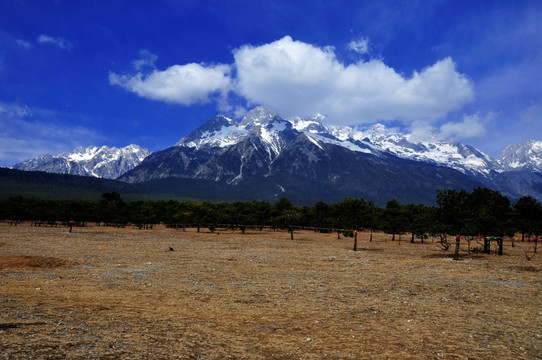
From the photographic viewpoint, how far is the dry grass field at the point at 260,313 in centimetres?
1108

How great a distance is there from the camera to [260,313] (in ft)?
52.6

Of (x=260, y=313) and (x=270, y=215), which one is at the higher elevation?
(x=270, y=215)

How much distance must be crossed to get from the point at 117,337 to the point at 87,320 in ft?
8.87

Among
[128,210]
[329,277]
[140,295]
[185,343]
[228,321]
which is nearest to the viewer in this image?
[185,343]

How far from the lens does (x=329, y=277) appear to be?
2661 centimetres

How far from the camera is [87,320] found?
13.2 m

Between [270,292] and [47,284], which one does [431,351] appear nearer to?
[270,292]

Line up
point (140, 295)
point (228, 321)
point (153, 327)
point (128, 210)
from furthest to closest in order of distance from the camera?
point (128, 210) < point (140, 295) < point (228, 321) < point (153, 327)

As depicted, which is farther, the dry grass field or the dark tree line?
the dark tree line

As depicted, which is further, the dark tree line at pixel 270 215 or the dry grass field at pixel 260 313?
the dark tree line at pixel 270 215

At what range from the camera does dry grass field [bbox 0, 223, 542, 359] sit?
11.1m

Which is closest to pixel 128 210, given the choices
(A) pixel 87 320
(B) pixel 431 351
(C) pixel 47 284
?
(C) pixel 47 284

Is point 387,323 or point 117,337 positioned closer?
point 117,337

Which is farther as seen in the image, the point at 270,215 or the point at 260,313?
the point at 270,215
